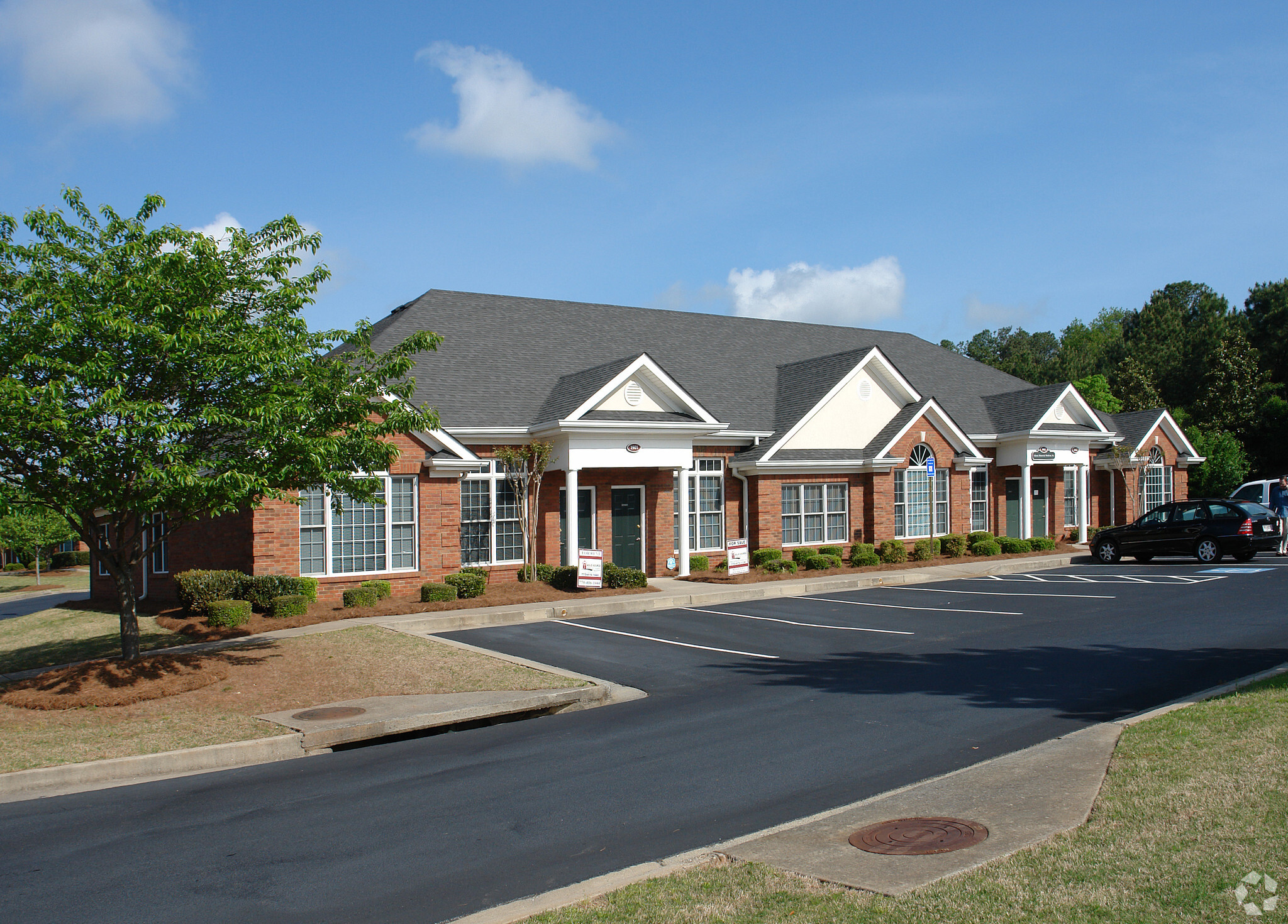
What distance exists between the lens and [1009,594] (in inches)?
821

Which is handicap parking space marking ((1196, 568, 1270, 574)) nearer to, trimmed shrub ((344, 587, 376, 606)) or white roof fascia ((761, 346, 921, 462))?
white roof fascia ((761, 346, 921, 462))

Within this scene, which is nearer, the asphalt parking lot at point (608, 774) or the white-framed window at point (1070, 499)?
the asphalt parking lot at point (608, 774)

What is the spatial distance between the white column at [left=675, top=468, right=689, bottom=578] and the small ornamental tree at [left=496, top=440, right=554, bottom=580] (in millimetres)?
3646

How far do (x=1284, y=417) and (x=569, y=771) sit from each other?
52694 millimetres

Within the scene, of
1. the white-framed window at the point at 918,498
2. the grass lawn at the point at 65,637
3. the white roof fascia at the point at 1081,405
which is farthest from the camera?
the white roof fascia at the point at 1081,405

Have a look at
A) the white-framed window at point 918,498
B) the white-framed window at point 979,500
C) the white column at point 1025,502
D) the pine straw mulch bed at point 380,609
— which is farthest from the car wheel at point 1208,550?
the pine straw mulch bed at point 380,609

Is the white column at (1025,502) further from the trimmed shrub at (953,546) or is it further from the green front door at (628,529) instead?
the green front door at (628,529)

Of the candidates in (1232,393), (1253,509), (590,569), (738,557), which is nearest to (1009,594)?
(738,557)

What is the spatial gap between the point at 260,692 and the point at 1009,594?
15.5 meters

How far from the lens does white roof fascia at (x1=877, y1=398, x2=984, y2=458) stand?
2849 cm

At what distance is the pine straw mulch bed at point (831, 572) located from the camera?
24.1 meters

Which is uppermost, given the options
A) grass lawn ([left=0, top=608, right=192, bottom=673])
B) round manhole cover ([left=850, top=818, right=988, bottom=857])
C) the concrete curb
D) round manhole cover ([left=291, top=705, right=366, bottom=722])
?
round manhole cover ([left=850, top=818, right=988, bottom=857])

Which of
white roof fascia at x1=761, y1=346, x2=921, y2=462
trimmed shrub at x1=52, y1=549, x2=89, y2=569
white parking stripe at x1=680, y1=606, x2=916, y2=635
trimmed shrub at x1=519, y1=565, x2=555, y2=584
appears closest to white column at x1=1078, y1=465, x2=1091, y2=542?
white roof fascia at x1=761, y1=346, x2=921, y2=462

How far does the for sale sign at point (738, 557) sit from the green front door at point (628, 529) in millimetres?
2391
